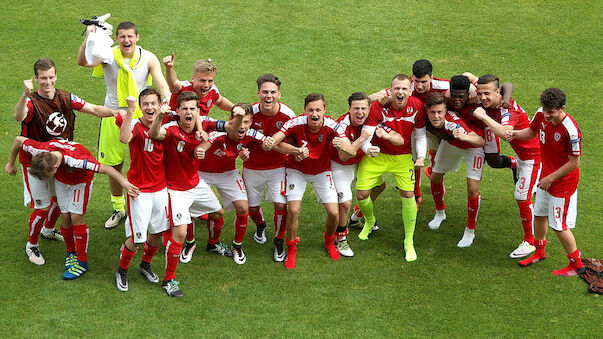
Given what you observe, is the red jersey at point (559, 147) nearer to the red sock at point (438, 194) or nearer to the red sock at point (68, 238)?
the red sock at point (438, 194)

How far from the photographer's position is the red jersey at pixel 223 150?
823 cm

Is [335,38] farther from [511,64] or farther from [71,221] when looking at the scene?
[71,221]

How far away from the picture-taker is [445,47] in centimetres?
1340

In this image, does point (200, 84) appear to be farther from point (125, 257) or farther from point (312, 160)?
point (125, 257)

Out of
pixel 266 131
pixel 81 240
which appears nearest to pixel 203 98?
pixel 266 131

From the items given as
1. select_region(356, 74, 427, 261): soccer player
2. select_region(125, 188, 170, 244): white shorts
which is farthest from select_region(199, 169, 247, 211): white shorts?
select_region(356, 74, 427, 261): soccer player

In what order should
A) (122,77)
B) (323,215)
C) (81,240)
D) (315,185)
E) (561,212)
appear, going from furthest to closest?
(323,215) → (122,77) → (315,185) → (81,240) → (561,212)

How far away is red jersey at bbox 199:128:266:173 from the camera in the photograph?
8.23m

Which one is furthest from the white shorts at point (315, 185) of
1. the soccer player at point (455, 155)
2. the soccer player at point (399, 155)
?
the soccer player at point (455, 155)

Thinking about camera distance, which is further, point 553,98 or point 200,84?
point 200,84

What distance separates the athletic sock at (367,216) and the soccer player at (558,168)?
1804 mm

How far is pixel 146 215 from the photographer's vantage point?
7.72m

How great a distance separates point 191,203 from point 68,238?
148 cm

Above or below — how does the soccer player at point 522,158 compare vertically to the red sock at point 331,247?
above
